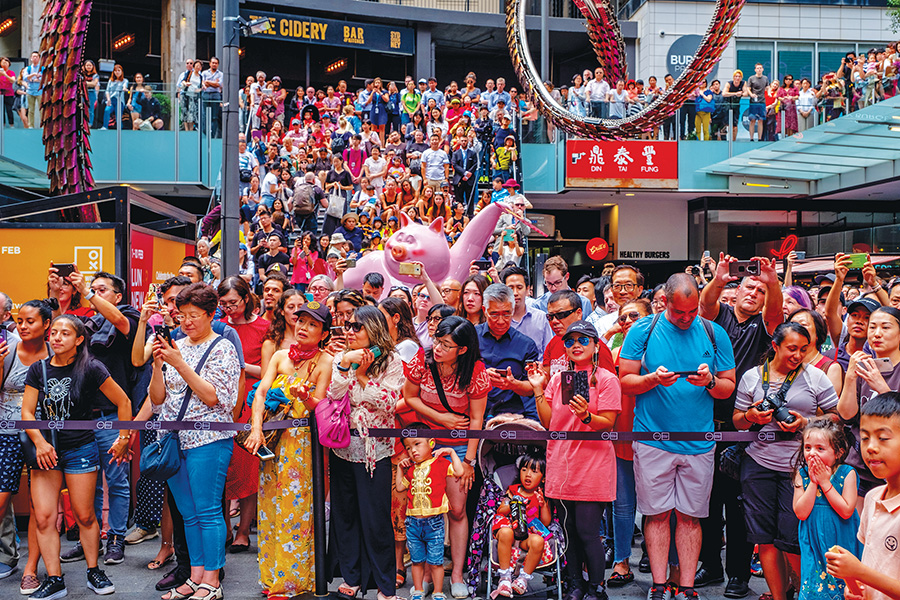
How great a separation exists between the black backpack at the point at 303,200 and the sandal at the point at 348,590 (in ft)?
32.7

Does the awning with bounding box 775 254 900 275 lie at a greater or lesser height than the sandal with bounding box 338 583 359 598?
greater

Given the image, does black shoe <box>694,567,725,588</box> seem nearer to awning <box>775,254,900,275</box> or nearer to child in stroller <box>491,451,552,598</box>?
child in stroller <box>491,451,552,598</box>

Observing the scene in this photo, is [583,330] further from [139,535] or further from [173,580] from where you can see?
[139,535]

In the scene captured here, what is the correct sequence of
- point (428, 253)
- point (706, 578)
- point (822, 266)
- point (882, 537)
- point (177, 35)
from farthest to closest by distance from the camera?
point (177, 35) < point (822, 266) < point (428, 253) < point (706, 578) < point (882, 537)

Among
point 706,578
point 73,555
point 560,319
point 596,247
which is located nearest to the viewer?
point 560,319

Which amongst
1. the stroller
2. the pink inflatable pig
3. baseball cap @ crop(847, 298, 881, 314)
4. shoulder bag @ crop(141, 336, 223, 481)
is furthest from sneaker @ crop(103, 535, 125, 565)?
baseball cap @ crop(847, 298, 881, 314)

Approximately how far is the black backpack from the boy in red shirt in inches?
387

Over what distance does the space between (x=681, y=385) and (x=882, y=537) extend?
1.91 meters

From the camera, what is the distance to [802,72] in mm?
26250

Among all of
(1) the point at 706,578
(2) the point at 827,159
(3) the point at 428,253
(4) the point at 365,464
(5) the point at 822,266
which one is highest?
(2) the point at 827,159

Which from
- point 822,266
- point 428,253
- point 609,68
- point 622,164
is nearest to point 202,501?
point 428,253

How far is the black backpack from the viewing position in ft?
46.9

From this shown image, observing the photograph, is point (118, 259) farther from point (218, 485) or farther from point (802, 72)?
point (802, 72)

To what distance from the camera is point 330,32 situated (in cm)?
2588
